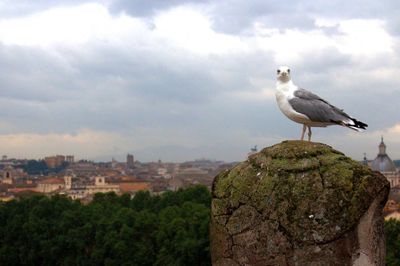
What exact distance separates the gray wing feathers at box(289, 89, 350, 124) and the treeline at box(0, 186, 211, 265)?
2475 centimetres

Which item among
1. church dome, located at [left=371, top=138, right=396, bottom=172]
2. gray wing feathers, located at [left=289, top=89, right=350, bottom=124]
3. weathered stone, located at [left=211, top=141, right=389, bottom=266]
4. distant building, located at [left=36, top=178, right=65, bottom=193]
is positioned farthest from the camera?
church dome, located at [left=371, top=138, right=396, bottom=172]

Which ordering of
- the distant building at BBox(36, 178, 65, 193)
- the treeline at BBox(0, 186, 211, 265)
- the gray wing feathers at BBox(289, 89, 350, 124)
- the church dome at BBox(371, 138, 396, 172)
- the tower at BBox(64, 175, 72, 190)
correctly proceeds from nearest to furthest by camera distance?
the gray wing feathers at BBox(289, 89, 350, 124)
the treeline at BBox(0, 186, 211, 265)
the distant building at BBox(36, 178, 65, 193)
the tower at BBox(64, 175, 72, 190)
the church dome at BBox(371, 138, 396, 172)

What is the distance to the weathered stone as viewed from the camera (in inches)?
331

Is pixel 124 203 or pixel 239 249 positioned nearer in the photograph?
pixel 239 249

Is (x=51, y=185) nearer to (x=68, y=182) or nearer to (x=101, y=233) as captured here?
(x=68, y=182)

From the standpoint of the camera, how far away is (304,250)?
8.45 metres

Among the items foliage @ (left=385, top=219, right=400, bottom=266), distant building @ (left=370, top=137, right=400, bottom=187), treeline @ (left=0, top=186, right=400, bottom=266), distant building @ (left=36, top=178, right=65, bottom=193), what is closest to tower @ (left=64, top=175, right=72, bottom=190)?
distant building @ (left=36, top=178, right=65, bottom=193)

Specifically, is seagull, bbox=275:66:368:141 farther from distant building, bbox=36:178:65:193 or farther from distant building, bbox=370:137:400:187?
distant building, bbox=370:137:400:187

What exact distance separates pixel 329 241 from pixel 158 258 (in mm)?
28558

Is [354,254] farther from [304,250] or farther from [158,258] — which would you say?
[158,258]

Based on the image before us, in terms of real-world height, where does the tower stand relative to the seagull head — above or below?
below

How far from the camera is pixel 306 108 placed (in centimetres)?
952

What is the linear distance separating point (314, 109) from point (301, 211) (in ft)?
5.23

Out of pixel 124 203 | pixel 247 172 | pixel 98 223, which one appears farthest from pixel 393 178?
pixel 247 172
